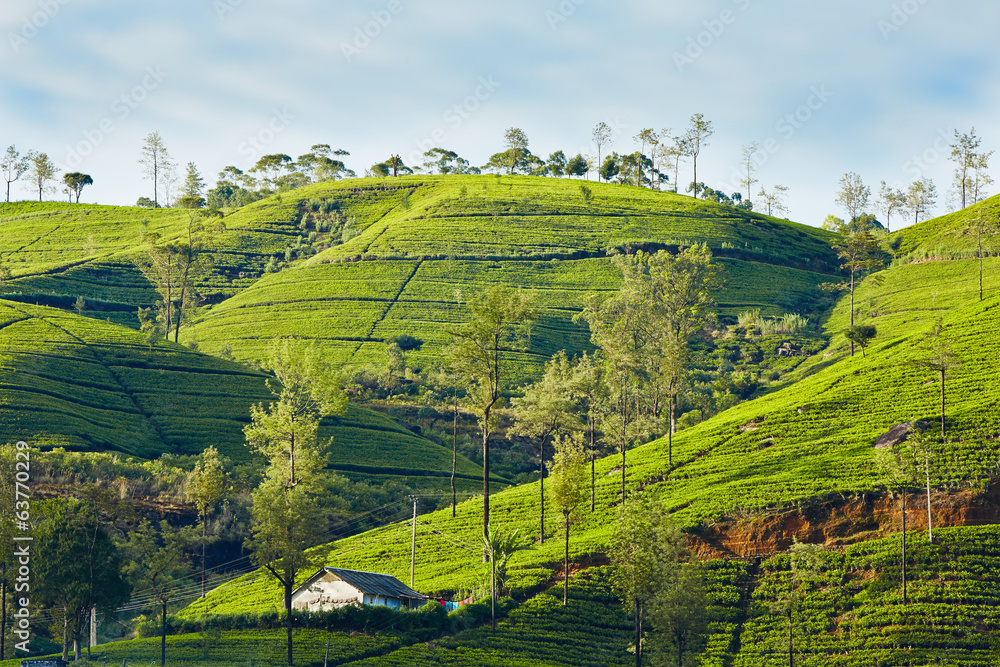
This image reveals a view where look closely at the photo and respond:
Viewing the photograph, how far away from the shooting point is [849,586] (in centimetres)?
5172

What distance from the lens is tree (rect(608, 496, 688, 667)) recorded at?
45.4 meters

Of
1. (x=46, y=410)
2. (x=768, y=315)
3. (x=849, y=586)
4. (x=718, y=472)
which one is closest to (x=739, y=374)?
(x=768, y=315)

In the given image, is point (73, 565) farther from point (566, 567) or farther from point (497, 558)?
point (566, 567)

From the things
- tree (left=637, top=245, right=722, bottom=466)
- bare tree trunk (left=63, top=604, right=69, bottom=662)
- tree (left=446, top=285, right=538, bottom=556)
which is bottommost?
bare tree trunk (left=63, top=604, right=69, bottom=662)

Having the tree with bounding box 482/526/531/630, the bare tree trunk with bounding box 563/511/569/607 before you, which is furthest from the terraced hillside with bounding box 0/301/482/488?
the bare tree trunk with bounding box 563/511/569/607

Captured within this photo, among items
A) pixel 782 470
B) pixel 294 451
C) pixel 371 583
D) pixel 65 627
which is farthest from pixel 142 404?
pixel 782 470

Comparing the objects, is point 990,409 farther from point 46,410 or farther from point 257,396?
point 46,410

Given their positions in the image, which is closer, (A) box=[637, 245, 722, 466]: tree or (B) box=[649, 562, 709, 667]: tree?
(B) box=[649, 562, 709, 667]: tree

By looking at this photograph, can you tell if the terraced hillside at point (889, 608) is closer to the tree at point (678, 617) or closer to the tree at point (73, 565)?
the tree at point (678, 617)

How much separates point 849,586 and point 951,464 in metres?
13.0

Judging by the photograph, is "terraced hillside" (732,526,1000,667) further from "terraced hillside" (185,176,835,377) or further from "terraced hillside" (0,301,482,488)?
"terraced hillside" (185,176,835,377)

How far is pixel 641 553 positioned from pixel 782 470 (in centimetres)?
2405

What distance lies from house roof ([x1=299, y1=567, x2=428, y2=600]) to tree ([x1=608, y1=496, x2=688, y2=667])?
47.8ft

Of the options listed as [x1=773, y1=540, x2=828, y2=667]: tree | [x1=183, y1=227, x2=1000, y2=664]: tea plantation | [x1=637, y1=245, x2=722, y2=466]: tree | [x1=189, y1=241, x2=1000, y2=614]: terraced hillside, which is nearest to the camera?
[x1=773, y1=540, x2=828, y2=667]: tree
